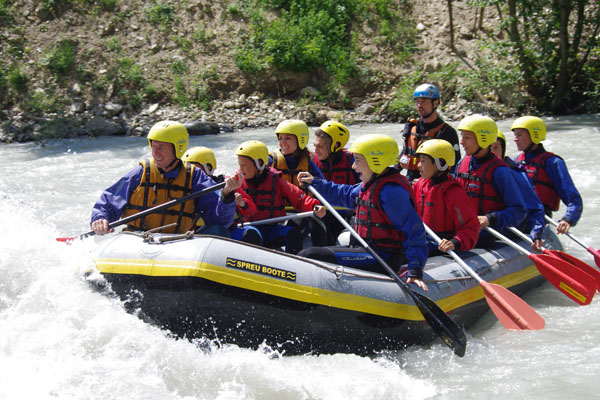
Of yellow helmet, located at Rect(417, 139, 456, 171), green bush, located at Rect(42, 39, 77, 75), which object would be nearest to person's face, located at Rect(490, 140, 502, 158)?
yellow helmet, located at Rect(417, 139, 456, 171)

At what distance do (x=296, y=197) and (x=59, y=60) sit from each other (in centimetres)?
1060

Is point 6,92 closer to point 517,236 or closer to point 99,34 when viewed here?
point 99,34

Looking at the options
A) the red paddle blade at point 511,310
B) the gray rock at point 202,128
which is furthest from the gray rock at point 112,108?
the red paddle blade at point 511,310

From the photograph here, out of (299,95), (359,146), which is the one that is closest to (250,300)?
(359,146)

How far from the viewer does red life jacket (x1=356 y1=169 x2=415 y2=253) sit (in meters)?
4.14

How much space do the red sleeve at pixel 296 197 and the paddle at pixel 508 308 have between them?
1207mm

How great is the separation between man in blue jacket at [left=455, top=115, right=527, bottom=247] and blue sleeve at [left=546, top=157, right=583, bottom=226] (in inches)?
27.4

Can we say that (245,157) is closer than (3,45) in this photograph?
Yes

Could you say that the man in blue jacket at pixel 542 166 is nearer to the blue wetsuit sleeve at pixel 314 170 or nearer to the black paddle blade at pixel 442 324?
the blue wetsuit sleeve at pixel 314 170

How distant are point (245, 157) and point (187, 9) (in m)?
12.2

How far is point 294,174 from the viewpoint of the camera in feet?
18.1

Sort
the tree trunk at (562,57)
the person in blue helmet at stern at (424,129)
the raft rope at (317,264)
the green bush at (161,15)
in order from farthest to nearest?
the green bush at (161,15)
the tree trunk at (562,57)
the person in blue helmet at stern at (424,129)
the raft rope at (317,264)

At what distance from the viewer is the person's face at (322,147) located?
18.8ft

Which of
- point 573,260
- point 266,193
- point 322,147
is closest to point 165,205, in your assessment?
point 266,193
